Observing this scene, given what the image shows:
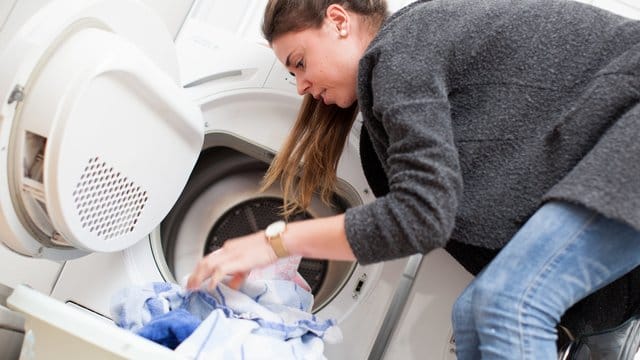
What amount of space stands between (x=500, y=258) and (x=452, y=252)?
280 mm

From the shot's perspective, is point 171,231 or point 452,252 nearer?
point 452,252

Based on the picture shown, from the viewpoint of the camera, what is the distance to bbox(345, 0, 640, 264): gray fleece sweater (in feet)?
2.50

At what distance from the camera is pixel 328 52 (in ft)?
3.19

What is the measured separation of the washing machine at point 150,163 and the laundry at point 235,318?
12 centimetres

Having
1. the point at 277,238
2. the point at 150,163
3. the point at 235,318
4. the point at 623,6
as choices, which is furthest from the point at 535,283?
the point at 623,6

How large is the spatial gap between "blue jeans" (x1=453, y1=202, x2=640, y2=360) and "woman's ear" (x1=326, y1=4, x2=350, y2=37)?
18.1 inches

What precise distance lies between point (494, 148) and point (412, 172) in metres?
0.18

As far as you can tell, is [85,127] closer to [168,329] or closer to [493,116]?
[168,329]

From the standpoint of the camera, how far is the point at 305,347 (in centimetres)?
98

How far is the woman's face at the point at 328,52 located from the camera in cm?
97

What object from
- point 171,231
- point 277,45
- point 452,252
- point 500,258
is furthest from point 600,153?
point 171,231

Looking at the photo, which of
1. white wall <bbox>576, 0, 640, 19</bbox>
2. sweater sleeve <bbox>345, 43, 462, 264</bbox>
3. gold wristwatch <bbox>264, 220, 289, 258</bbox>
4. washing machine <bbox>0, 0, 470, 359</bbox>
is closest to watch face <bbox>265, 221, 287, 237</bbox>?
gold wristwatch <bbox>264, 220, 289, 258</bbox>

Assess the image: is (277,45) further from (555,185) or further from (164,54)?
(555,185)

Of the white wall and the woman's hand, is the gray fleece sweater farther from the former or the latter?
the white wall
